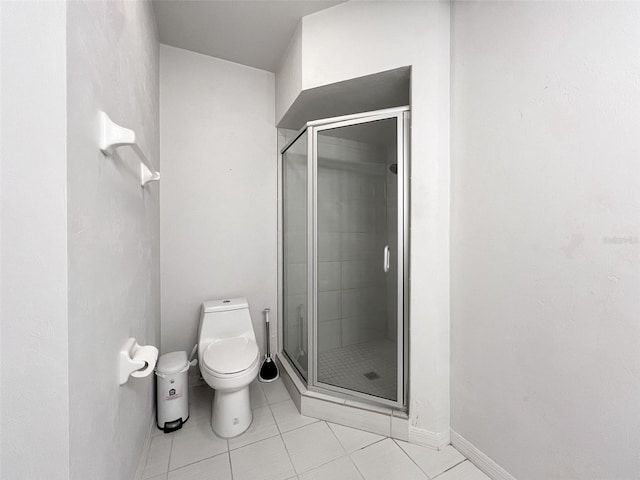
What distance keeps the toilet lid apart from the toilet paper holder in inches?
22.4

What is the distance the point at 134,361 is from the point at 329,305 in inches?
45.7

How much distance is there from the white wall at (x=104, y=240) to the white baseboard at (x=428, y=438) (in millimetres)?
1332

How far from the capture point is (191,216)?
205 centimetres

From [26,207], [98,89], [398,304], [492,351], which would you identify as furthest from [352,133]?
[26,207]

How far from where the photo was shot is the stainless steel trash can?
1560 mm

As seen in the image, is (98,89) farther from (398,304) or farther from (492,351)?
(492,351)

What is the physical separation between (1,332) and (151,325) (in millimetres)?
1107

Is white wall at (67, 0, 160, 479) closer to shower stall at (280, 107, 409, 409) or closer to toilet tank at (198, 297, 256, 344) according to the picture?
toilet tank at (198, 297, 256, 344)

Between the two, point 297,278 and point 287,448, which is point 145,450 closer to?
point 287,448

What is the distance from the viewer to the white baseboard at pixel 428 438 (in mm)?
1427

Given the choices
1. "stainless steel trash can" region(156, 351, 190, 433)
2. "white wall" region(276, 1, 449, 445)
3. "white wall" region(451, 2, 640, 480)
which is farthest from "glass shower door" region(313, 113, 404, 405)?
"stainless steel trash can" region(156, 351, 190, 433)

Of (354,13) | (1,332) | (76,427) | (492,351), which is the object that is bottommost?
(492,351)

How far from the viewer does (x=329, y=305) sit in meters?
1.85

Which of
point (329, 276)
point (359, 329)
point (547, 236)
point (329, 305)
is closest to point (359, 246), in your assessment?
point (329, 276)
